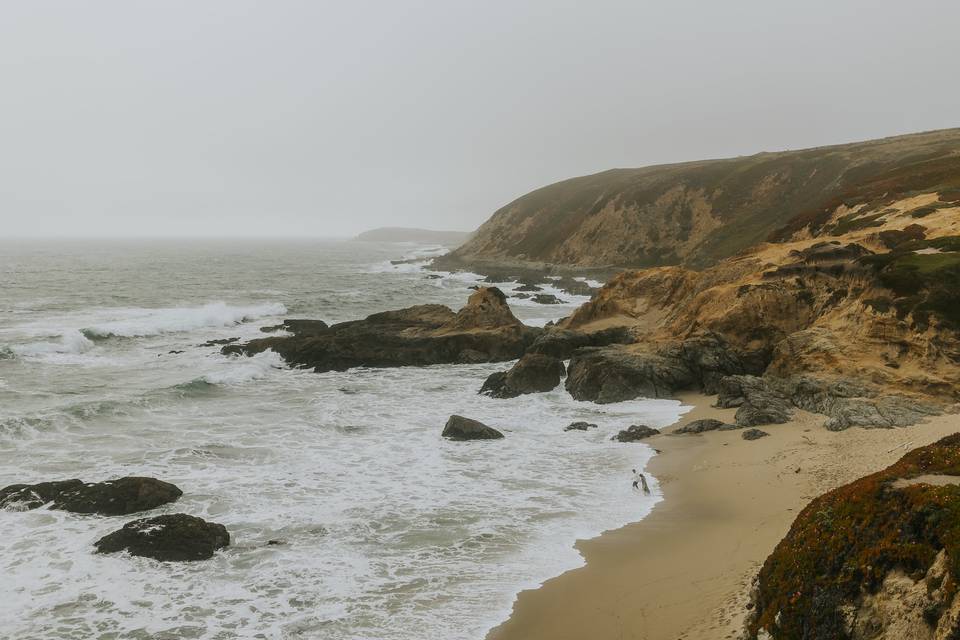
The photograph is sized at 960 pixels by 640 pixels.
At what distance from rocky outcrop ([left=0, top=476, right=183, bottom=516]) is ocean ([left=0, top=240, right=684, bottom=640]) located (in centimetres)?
38

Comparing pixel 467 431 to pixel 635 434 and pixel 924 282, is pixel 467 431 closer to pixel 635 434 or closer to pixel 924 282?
pixel 635 434

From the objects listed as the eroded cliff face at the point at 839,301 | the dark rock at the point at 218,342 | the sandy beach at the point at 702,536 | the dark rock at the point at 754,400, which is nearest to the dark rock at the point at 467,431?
the sandy beach at the point at 702,536

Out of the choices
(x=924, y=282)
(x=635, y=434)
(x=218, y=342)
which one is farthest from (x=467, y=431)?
(x=218, y=342)

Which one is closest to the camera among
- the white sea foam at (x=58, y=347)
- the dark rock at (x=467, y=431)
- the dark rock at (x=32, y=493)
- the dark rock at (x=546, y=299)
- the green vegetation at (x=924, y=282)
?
the dark rock at (x=32, y=493)

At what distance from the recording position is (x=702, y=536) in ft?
43.3

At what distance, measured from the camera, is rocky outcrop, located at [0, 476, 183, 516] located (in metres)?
15.3

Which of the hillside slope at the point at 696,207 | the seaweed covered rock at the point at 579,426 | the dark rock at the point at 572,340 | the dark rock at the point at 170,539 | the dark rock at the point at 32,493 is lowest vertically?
the seaweed covered rock at the point at 579,426

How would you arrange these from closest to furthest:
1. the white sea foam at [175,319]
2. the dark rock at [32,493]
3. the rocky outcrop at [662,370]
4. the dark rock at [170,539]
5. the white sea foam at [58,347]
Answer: the dark rock at [170,539] < the dark rock at [32,493] < the rocky outcrop at [662,370] < the white sea foam at [58,347] < the white sea foam at [175,319]

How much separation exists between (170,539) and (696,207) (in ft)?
306

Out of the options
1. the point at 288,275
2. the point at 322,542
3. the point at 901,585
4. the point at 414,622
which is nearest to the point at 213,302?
the point at 288,275

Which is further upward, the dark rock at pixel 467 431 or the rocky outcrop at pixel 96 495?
the rocky outcrop at pixel 96 495

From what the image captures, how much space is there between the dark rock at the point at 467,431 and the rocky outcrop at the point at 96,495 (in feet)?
27.8

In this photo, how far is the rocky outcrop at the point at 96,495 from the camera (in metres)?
15.3

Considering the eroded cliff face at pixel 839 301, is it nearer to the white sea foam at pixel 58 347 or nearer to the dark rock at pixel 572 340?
the dark rock at pixel 572 340
